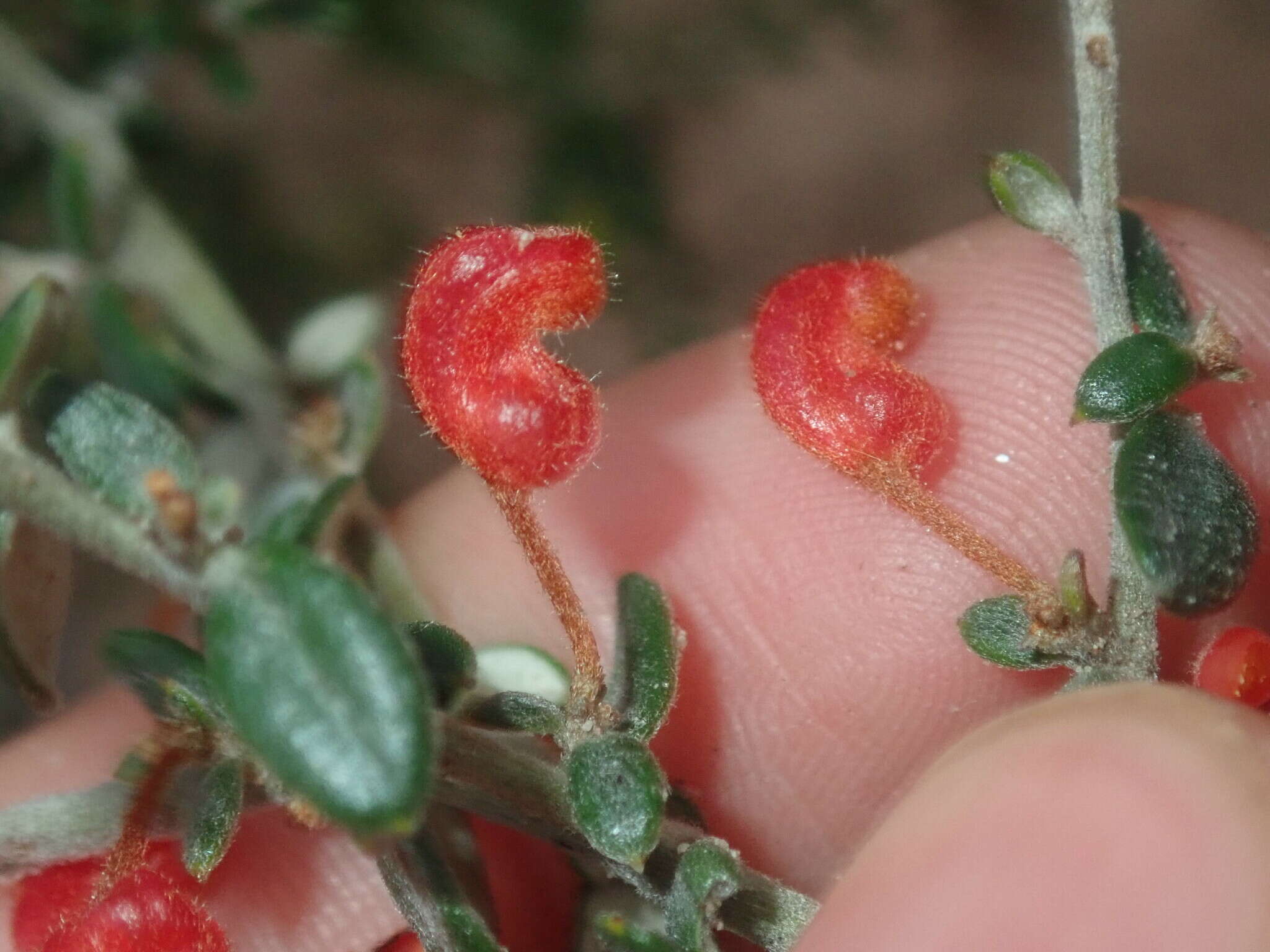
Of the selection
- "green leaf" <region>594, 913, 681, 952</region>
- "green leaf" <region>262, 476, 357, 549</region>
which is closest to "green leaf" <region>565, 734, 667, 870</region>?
"green leaf" <region>594, 913, 681, 952</region>

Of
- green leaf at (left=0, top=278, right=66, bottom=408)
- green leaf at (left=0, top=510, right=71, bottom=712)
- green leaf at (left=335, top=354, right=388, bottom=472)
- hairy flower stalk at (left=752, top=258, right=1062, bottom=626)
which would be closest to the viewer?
green leaf at (left=0, top=278, right=66, bottom=408)

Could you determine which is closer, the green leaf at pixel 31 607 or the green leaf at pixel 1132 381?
the green leaf at pixel 1132 381

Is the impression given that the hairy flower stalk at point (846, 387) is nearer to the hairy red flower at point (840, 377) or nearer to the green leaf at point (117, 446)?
the hairy red flower at point (840, 377)

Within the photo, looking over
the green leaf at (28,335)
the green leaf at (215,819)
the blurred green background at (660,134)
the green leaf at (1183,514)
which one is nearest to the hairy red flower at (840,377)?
the green leaf at (1183,514)

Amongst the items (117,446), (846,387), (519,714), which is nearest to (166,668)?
(117,446)

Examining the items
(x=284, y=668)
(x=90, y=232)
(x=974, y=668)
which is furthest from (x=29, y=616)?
(x=974, y=668)

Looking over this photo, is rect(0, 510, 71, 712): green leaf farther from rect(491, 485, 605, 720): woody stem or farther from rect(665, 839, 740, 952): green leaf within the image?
rect(665, 839, 740, 952): green leaf
